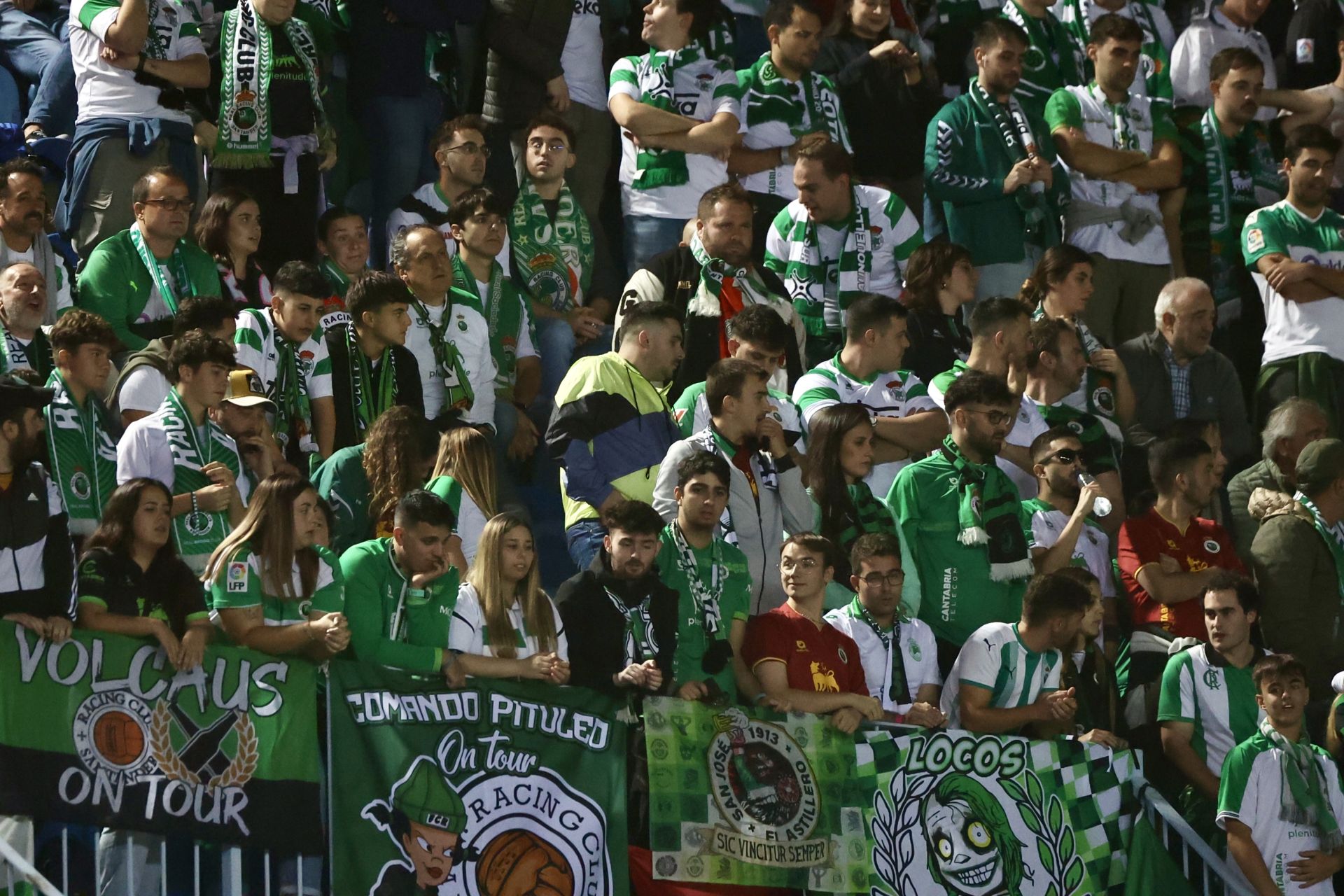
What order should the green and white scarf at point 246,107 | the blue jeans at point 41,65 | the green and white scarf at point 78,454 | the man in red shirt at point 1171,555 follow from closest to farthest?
the green and white scarf at point 78,454
the man in red shirt at point 1171,555
the green and white scarf at point 246,107
the blue jeans at point 41,65

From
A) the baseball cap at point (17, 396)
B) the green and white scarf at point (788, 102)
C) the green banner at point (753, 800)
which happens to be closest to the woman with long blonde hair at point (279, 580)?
the baseball cap at point (17, 396)

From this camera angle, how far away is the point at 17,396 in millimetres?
9273

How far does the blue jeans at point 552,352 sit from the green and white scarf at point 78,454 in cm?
306

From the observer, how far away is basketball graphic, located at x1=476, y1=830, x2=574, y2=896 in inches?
365

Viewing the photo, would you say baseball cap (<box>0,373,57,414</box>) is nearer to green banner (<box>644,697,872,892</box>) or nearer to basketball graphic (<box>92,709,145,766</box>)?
basketball graphic (<box>92,709,145,766</box>)

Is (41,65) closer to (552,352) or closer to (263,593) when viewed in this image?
(552,352)

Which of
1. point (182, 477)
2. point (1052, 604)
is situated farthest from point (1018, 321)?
point (182, 477)

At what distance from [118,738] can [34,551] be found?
824 mm

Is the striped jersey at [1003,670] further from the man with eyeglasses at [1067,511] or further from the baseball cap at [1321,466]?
the baseball cap at [1321,466]

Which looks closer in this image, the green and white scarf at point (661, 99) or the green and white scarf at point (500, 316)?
the green and white scarf at point (500, 316)

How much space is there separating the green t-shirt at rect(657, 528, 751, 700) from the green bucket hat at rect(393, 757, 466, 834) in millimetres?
1122

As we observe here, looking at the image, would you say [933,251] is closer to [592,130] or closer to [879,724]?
[592,130]

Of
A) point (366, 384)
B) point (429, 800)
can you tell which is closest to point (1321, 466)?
point (366, 384)

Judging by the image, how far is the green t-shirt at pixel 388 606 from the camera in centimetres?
945
